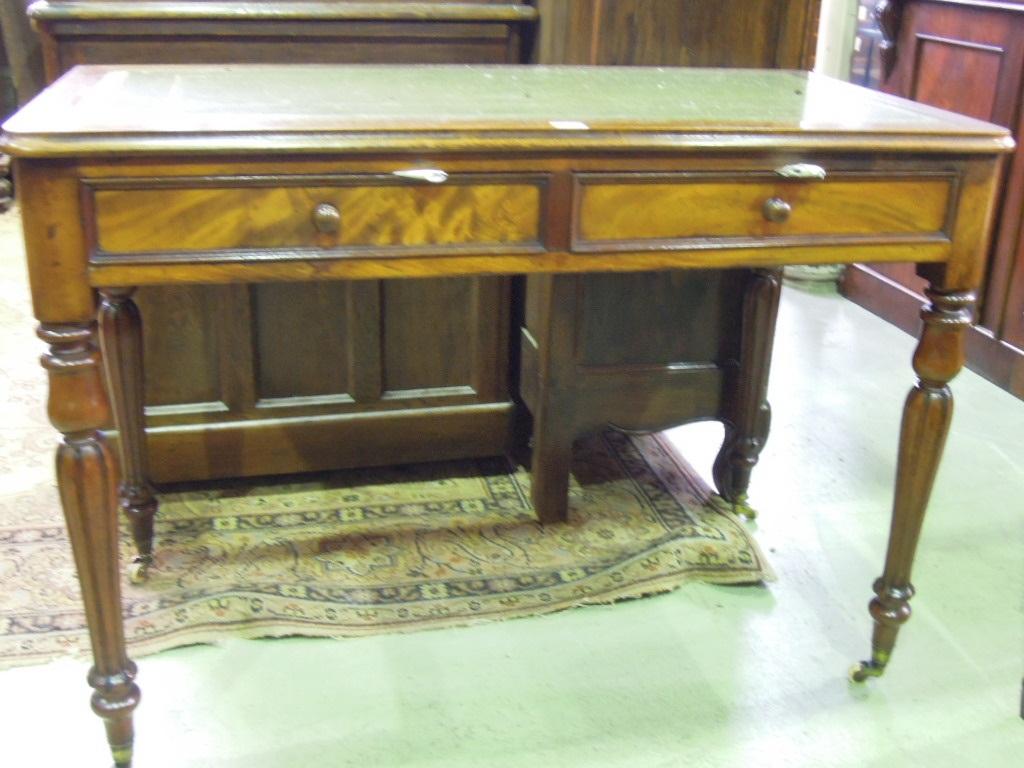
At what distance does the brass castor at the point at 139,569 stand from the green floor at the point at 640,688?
22 centimetres

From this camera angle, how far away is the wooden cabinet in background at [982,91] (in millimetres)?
3143

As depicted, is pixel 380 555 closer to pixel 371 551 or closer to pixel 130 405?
pixel 371 551

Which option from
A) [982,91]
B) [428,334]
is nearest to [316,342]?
[428,334]

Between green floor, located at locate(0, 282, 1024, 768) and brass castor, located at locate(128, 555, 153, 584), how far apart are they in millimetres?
222

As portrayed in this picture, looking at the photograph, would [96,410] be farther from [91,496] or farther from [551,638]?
[551,638]

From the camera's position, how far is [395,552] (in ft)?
7.14

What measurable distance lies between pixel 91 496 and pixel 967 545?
1726mm

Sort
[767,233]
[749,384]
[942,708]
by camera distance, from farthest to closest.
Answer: [749,384] → [942,708] → [767,233]

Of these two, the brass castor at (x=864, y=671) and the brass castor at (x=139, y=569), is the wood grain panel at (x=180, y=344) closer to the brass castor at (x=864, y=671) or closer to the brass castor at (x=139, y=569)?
the brass castor at (x=139, y=569)

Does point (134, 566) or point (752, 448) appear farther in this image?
point (752, 448)

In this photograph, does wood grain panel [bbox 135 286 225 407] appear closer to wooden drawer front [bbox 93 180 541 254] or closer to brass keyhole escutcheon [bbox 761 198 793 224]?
wooden drawer front [bbox 93 180 541 254]

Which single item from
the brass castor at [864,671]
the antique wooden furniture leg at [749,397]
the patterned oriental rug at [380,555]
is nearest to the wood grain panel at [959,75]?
the antique wooden furniture leg at [749,397]

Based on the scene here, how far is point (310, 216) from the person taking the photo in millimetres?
1391

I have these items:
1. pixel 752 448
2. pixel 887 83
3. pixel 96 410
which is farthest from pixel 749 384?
pixel 887 83
